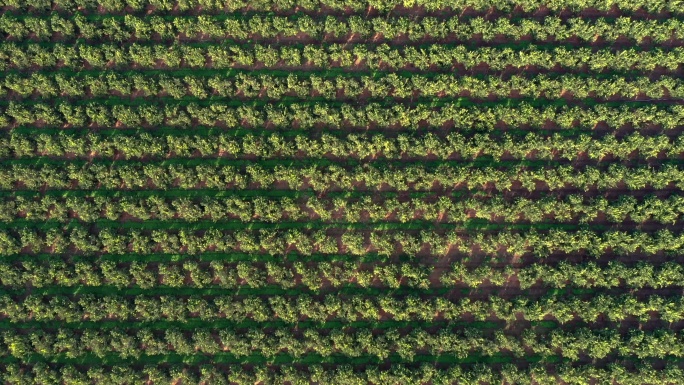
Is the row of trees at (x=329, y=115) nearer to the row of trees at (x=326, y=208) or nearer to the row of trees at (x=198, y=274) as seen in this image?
the row of trees at (x=326, y=208)

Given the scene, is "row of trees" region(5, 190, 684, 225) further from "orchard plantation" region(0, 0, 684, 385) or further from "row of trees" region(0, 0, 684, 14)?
"row of trees" region(0, 0, 684, 14)

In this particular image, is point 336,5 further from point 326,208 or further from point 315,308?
point 315,308

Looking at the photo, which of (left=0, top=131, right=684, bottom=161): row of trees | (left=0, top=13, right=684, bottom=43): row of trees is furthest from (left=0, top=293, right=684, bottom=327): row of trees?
(left=0, top=13, right=684, bottom=43): row of trees

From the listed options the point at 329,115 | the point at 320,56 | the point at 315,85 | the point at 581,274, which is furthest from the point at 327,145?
the point at 581,274

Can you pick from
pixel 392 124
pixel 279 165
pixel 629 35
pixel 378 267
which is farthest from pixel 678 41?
pixel 279 165

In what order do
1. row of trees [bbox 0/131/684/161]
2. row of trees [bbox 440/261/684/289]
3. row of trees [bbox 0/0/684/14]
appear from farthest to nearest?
1. row of trees [bbox 0/0/684/14]
2. row of trees [bbox 0/131/684/161]
3. row of trees [bbox 440/261/684/289]

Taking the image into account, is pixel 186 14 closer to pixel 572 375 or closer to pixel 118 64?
pixel 118 64
